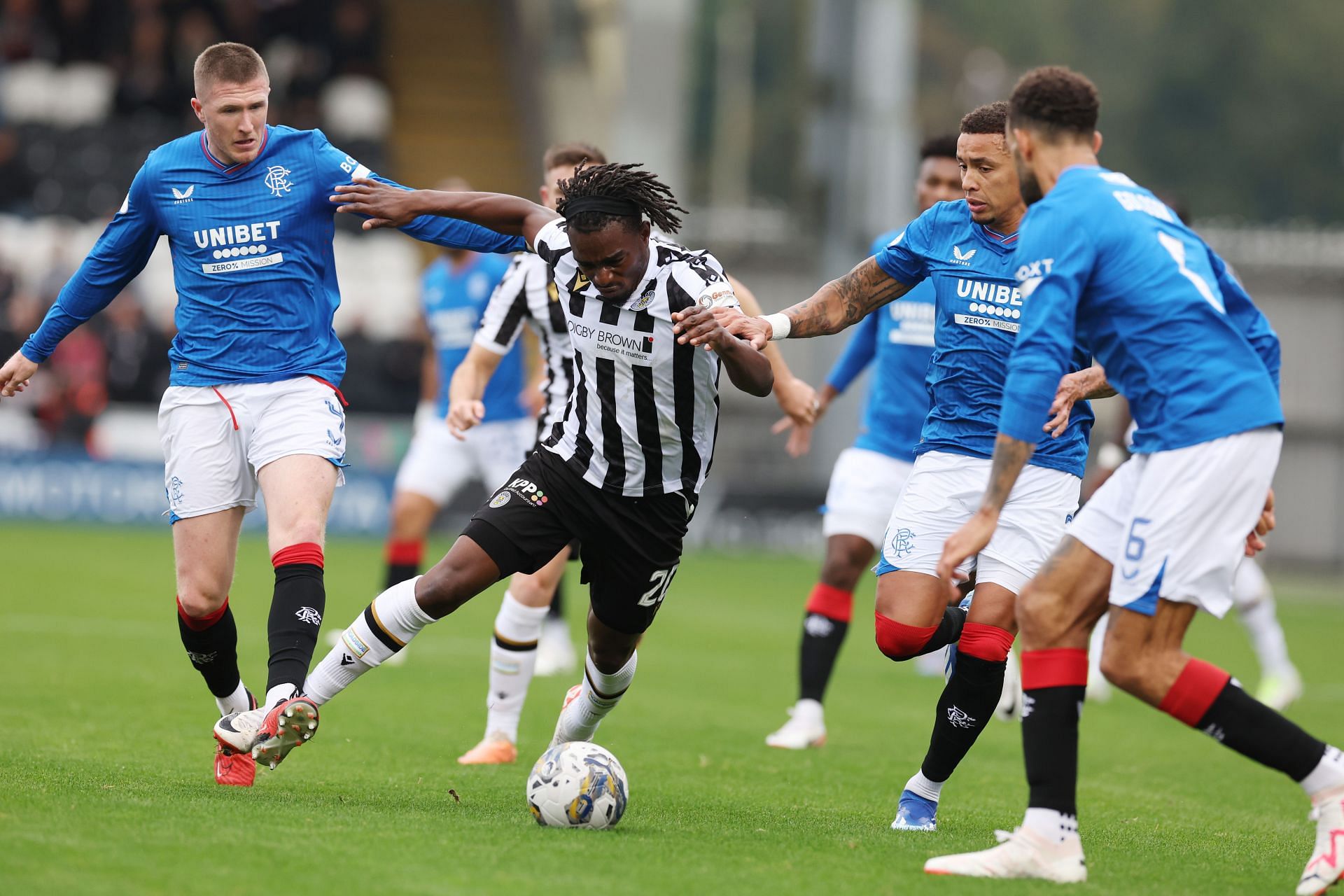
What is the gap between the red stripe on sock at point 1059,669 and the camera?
204 inches

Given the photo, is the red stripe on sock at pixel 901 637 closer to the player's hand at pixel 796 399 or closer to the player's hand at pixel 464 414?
the player's hand at pixel 796 399

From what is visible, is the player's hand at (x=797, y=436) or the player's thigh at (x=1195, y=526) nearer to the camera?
the player's thigh at (x=1195, y=526)

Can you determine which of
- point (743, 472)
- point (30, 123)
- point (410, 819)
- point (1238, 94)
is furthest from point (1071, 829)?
point (1238, 94)

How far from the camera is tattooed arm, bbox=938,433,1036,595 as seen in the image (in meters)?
4.98

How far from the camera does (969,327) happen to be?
6492 mm

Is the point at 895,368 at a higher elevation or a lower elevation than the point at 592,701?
higher

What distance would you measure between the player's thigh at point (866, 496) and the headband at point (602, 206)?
→ 3293 millimetres

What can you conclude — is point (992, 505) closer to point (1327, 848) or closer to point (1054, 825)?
point (1054, 825)

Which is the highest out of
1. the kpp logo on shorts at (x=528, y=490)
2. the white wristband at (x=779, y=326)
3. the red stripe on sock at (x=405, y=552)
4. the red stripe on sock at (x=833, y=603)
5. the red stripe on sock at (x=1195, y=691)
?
the white wristband at (x=779, y=326)

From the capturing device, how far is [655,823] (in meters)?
5.99

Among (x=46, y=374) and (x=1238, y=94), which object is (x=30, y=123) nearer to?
(x=46, y=374)

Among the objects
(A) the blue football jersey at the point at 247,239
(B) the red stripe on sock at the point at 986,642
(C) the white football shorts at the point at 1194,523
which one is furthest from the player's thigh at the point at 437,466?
(C) the white football shorts at the point at 1194,523

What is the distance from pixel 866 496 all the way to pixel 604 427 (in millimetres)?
2915

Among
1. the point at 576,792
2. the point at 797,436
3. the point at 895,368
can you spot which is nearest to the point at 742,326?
the point at 576,792
